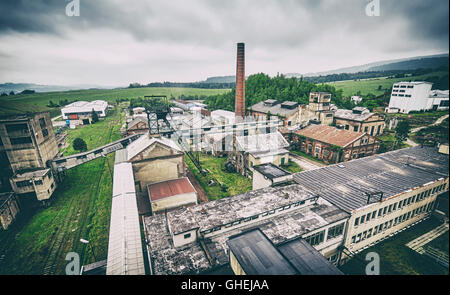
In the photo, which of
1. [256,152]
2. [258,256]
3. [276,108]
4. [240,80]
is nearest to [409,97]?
[276,108]

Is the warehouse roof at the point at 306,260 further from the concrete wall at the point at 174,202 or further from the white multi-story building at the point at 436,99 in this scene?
the white multi-story building at the point at 436,99

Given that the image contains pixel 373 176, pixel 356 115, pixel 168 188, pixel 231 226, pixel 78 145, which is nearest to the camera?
pixel 231 226

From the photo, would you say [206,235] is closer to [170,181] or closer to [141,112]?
[170,181]

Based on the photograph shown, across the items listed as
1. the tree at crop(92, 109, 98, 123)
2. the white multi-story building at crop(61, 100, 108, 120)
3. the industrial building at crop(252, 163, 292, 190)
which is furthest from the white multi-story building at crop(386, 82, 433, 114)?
the white multi-story building at crop(61, 100, 108, 120)

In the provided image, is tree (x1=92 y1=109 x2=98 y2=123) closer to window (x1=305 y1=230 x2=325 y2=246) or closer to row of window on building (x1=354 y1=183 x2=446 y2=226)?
window (x1=305 y1=230 x2=325 y2=246)

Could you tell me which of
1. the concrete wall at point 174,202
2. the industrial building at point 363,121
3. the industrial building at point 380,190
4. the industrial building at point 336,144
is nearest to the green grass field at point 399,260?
the industrial building at point 380,190

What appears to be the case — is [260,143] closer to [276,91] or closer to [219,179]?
[219,179]
